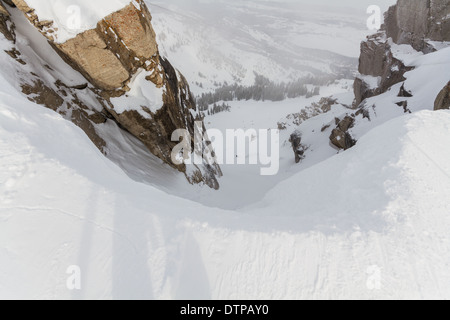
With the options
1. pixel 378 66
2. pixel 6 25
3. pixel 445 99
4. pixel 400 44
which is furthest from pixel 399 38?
pixel 6 25

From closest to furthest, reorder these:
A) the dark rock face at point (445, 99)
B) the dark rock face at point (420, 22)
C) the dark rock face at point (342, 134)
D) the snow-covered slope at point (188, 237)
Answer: the snow-covered slope at point (188, 237) < the dark rock face at point (445, 99) < the dark rock face at point (342, 134) < the dark rock face at point (420, 22)

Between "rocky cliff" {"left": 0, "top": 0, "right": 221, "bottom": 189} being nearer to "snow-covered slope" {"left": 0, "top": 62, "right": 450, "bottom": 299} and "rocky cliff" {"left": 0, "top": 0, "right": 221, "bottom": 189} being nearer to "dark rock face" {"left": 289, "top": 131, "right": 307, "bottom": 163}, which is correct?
"snow-covered slope" {"left": 0, "top": 62, "right": 450, "bottom": 299}

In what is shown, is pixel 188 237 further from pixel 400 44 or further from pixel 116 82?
pixel 400 44

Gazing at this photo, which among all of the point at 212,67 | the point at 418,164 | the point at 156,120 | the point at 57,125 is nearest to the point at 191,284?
the point at 57,125

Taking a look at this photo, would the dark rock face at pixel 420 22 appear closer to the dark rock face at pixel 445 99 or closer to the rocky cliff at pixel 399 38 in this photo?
the rocky cliff at pixel 399 38

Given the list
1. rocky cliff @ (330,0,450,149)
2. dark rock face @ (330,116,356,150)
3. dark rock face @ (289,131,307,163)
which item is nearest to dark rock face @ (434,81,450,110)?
rocky cliff @ (330,0,450,149)

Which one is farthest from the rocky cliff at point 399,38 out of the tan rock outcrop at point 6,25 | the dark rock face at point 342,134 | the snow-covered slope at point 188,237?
the tan rock outcrop at point 6,25

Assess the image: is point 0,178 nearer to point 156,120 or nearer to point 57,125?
point 57,125

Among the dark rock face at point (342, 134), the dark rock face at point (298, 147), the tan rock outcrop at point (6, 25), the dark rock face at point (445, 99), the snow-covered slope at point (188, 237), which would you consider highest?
the tan rock outcrop at point (6, 25)

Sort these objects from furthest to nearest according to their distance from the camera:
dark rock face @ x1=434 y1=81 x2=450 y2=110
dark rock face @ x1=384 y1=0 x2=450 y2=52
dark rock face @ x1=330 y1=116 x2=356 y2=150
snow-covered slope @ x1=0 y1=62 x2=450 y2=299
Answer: dark rock face @ x1=384 y1=0 x2=450 y2=52, dark rock face @ x1=330 y1=116 x2=356 y2=150, dark rock face @ x1=434 y1=81 x2=450 y2=110, snow-covered slope @ x1=0 y1=62 x2=450 y2=299
